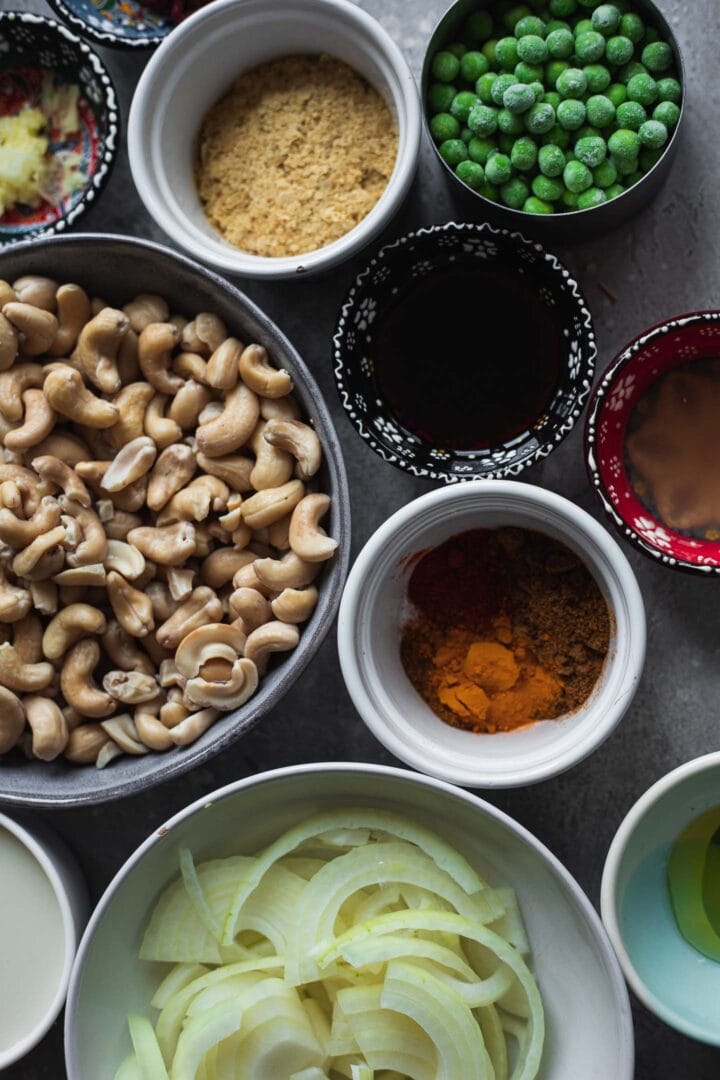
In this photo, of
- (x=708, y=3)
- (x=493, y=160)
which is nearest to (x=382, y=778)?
(x=493, y=160)

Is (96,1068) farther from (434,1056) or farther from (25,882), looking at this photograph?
(434,1056)

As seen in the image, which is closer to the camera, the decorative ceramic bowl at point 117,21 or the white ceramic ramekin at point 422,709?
the white ceramic ramekin at point 422,709

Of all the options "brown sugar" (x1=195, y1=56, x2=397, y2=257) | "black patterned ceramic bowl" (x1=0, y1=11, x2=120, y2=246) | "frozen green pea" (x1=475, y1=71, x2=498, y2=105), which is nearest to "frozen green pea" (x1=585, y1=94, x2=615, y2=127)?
"frozen green pea" (x1=475, y1=71, x2=498, y2=105)

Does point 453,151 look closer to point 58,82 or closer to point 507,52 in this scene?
point 507,52

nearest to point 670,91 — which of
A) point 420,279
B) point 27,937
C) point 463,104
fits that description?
point 463,104

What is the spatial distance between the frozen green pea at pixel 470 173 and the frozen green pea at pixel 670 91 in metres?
0.22

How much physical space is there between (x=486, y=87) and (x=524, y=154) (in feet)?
0.32

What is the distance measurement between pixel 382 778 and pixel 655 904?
14.8 inches

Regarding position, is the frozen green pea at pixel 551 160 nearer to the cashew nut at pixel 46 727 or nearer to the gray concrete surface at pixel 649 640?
the gray concrete surface at pixel 649 640

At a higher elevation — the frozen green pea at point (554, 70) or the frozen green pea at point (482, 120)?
the frozen green pea at point (554, 70)

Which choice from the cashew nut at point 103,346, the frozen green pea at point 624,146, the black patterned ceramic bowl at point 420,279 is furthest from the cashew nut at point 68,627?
the frozen green pea at point 624,146

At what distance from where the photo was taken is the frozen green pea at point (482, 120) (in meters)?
1.24

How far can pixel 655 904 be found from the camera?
126 cm

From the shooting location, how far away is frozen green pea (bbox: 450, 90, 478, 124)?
1.26 metres
